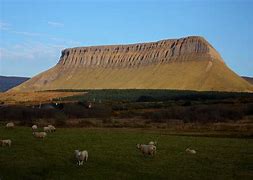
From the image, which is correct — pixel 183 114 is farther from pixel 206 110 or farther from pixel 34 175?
pixel 34 175

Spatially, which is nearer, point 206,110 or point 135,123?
point 135,123

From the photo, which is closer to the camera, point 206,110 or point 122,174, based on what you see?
point 122,174

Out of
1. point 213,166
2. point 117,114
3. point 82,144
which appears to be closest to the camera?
point 213,166

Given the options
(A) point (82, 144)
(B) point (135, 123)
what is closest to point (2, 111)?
(B) point (135, 123)

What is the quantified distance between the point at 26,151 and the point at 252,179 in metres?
13.6

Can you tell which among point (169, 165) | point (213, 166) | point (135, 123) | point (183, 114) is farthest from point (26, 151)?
point (183, 114)

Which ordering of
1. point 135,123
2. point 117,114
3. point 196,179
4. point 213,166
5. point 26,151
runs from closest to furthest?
point 196,179
point 213,166
point 26,151
point 135,123
point 117,114

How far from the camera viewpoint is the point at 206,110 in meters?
78.1

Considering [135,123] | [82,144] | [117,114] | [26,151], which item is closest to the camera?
[26,151]

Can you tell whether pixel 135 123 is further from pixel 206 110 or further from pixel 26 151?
pixel 26 151

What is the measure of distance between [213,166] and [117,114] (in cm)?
5851

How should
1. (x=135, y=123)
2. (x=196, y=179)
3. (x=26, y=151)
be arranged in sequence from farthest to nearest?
(x=135, y=123) → (x=26, y=151) → (x=196, y=179)

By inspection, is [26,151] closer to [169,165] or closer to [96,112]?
[169,165]

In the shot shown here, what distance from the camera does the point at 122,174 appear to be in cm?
2017
